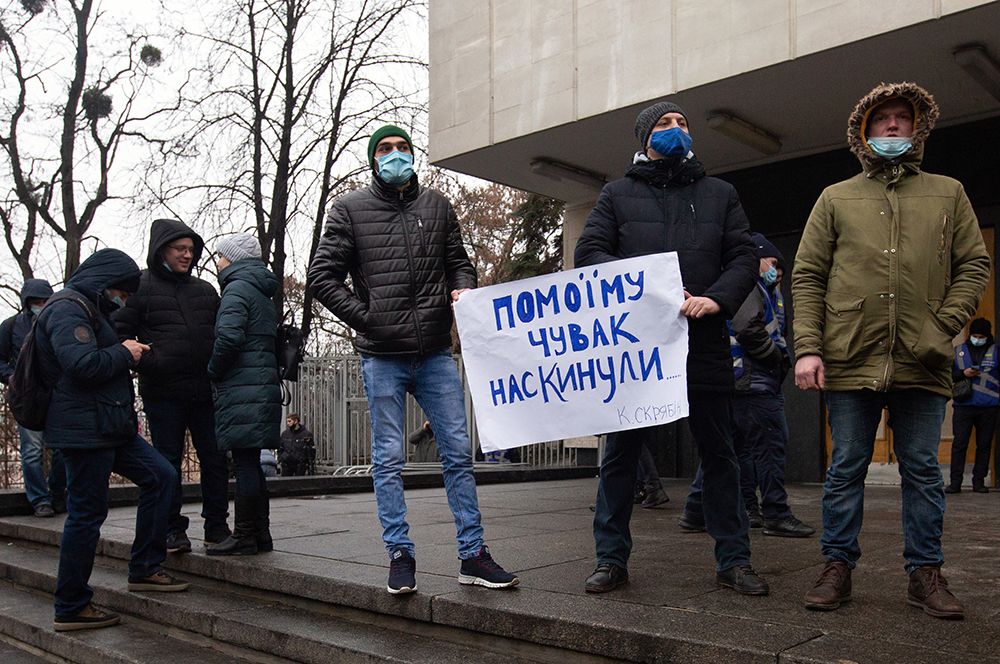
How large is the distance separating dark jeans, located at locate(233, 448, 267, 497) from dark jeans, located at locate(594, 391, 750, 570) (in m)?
2.42

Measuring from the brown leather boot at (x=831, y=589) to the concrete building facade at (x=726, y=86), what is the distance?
5354 millimetres

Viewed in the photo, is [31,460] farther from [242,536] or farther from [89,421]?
[89,421]

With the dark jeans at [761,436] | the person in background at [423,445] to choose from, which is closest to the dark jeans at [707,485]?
the dark jeans at [761,436]

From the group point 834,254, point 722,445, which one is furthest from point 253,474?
point 834,254

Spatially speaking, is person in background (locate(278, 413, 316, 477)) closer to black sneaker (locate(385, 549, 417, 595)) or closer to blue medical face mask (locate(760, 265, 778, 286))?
blue medical face mask (locate(760, 265, 778, 286))

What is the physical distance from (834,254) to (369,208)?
6.94 ft

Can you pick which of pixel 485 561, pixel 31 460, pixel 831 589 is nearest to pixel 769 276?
pixel 831 589

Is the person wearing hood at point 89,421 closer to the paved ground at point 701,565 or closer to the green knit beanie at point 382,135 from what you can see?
the paved ground at point 701,565

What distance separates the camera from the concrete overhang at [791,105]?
8.07 metres

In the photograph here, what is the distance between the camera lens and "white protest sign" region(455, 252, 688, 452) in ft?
A: 13.2

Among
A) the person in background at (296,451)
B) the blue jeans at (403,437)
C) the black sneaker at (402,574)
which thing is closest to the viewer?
the black sneaker at (402,574)

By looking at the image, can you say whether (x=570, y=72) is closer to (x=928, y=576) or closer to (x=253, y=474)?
(x=253, y=474)

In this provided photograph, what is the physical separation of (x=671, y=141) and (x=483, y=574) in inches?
81.3

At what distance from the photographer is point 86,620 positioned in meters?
5.06
